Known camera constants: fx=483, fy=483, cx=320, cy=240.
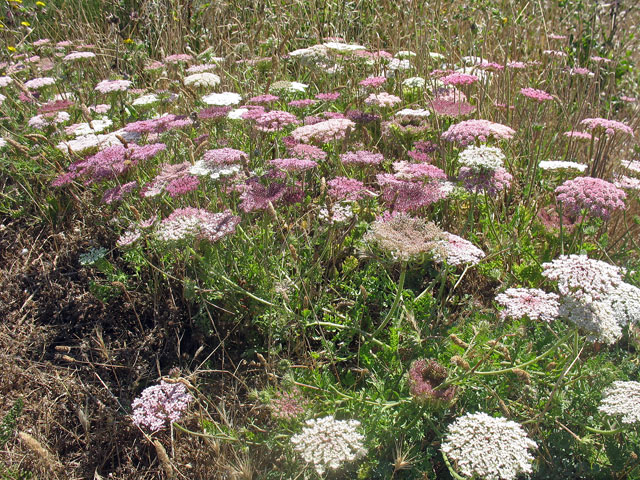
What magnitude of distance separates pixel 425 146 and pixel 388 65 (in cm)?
160

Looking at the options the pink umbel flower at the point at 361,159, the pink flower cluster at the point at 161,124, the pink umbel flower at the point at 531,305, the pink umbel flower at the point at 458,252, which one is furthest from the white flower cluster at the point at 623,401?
the pink flower cluster at the point at 161,124

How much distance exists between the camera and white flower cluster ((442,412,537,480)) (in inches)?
72.2

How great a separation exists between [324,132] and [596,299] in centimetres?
199

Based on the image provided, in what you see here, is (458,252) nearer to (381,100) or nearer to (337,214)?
(337,214)

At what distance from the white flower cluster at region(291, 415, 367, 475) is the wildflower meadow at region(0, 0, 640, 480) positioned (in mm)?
12

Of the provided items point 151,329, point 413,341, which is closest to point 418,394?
point 413,341

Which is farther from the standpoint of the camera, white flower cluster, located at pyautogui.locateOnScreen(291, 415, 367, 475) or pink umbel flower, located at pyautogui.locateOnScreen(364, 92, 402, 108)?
pink umbel flower, located at pyautogui.locateOnScreen(364, 92, 402, 108)

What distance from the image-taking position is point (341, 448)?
A: 1956mm

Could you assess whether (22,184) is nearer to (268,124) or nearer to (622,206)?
(268,124)

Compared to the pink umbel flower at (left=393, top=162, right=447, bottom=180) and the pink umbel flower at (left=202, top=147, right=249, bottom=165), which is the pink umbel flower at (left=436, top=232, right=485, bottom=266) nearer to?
the pink umbel flower at (left=393, top=162, right=447, bottom=180)

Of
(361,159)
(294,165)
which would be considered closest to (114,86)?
(294,165)

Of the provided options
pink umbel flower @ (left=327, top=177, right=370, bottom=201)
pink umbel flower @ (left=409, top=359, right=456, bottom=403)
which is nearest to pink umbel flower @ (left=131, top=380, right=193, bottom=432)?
pink umbel flower @ (left=409, top=359, right=456, bottom=403)

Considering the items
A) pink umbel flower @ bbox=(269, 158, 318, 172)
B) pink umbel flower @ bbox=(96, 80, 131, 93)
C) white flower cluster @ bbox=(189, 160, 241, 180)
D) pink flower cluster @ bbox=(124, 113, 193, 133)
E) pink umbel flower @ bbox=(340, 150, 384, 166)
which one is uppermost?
pink umbel flower @ bbox=(96, 80, 131, 93)

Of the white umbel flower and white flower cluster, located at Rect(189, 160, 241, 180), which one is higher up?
the white umbel flower
